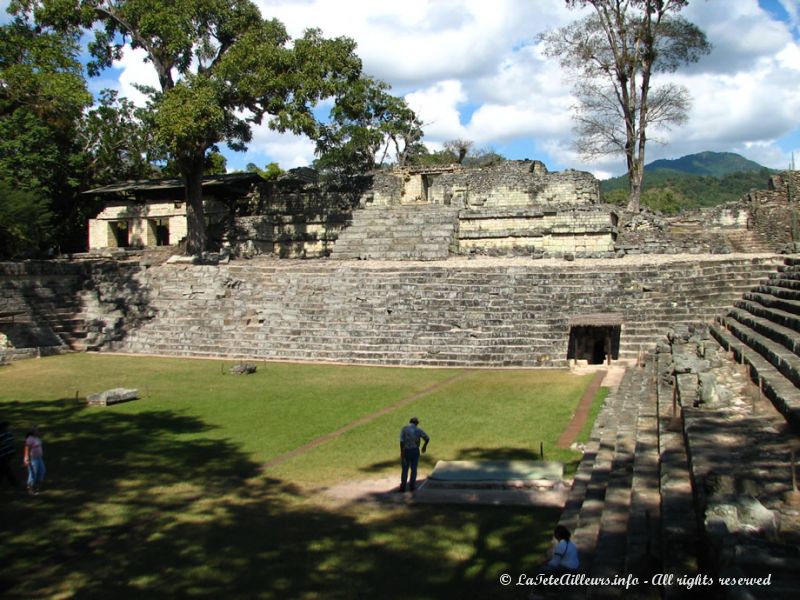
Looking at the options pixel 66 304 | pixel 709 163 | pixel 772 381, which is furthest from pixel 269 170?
pixel 709 163

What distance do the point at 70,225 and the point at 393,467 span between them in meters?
27.5

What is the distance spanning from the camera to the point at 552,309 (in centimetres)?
1733

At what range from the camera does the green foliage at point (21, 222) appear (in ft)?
78.4

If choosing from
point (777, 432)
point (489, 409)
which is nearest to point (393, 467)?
point (489, 409)

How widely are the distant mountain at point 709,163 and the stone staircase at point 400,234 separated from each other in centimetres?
13663

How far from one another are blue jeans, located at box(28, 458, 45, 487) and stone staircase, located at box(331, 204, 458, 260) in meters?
16.6

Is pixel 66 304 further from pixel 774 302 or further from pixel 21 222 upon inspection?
pixel 774 302

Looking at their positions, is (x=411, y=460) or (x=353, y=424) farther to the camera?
(x=353, y=424)

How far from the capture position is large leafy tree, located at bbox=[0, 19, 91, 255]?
24.1m

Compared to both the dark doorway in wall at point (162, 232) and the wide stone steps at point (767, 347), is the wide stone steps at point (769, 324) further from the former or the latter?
the dark doorway in wall at point (162, 232)

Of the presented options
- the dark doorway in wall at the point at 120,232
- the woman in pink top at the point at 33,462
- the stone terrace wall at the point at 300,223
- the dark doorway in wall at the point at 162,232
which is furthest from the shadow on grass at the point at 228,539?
the dark doorway in wall at the point at 162,232

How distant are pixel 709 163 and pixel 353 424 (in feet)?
560

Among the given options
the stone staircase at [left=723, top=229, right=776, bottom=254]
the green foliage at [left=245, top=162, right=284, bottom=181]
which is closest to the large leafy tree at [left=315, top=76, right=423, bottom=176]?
the green foliage at [left=245, top=162, right=284, bottom=181]

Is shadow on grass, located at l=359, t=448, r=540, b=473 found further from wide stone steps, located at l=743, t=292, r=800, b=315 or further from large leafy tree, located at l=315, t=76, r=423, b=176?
large leafy tree, located at l=315, t=76, r=423, b=176
